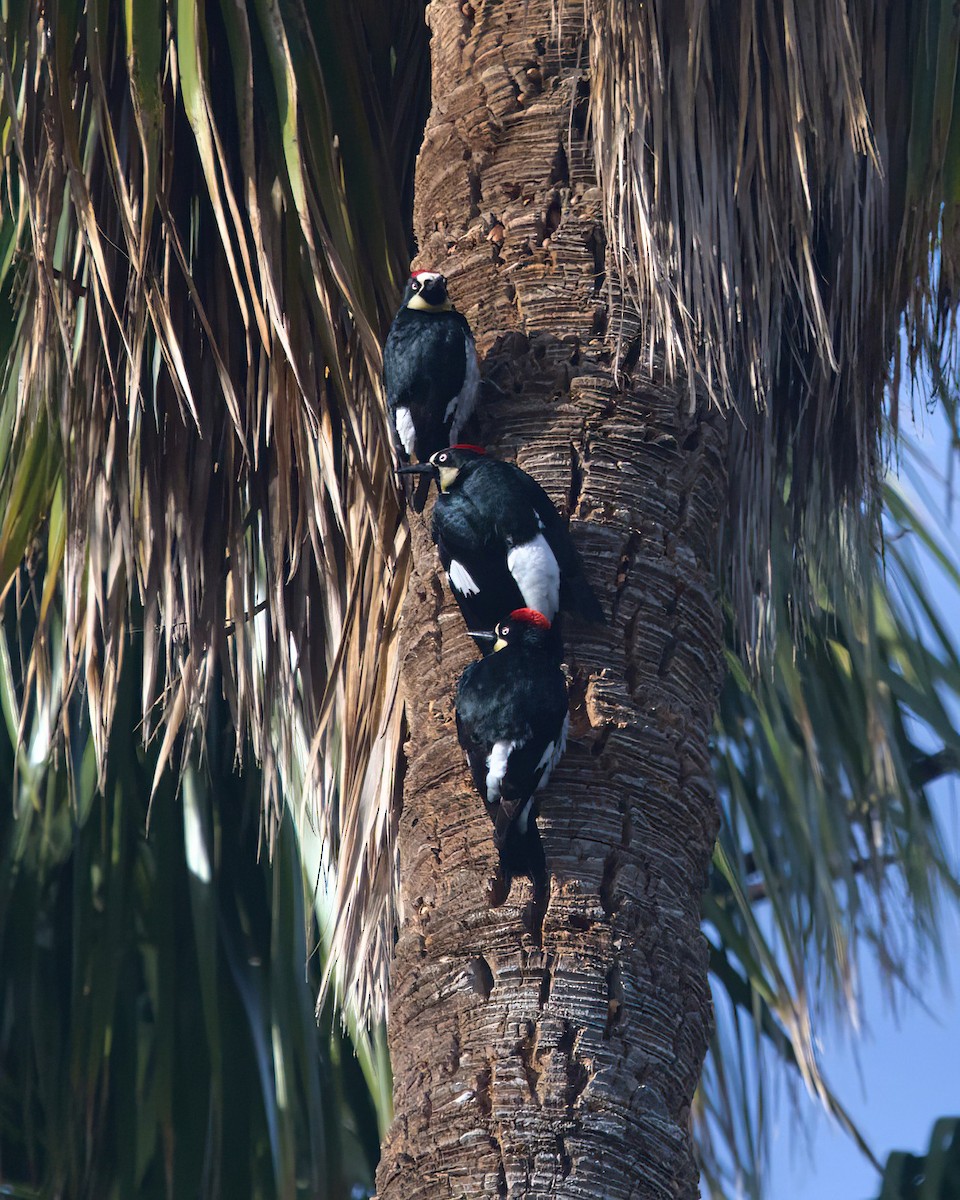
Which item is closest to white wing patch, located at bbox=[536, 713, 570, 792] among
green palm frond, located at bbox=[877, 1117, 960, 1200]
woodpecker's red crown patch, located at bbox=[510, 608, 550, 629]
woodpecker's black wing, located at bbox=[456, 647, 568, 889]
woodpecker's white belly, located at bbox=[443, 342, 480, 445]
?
woodpecker's black wing, located at bbox=[456, 647, 568, 889]

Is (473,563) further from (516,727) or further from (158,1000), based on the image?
(158,1000)

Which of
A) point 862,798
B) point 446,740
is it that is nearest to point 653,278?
point 446,740

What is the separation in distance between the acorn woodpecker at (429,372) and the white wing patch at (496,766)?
1.91 ft

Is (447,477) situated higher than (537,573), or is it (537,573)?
(447,477)

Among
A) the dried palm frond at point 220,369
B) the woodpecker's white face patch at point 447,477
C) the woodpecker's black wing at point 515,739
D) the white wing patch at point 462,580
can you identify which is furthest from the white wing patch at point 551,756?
the dried palm frond at point 220,369

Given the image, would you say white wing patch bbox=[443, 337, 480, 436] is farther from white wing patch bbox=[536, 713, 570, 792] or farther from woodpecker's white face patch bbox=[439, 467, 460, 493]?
white wing patch bbox=[536, 713, 570, 792]

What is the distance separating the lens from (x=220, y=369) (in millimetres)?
2787

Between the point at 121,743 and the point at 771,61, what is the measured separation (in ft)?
8.81

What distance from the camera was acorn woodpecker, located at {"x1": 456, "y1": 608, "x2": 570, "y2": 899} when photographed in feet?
6.81

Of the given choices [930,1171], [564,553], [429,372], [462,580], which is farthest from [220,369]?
[930,1171]

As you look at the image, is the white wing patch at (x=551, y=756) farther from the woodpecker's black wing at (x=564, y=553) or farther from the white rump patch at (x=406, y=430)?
the white rump patch at (x=406, y=430)

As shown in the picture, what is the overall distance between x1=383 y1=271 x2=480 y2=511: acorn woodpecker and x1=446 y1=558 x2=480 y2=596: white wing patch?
0.73ft

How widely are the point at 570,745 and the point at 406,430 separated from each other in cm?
63

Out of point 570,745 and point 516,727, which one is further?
point 570,745
